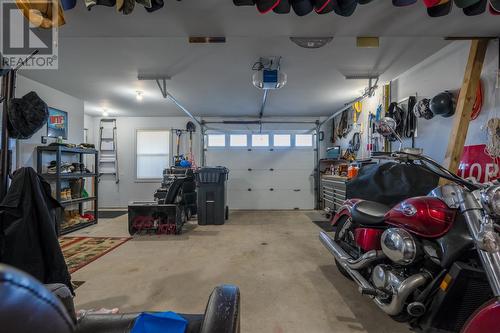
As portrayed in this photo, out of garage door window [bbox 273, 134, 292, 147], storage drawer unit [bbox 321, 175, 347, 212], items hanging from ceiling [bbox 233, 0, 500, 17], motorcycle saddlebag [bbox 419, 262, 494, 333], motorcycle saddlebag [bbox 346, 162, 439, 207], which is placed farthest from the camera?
garage door window [bbox 273, 134, 292, 147]

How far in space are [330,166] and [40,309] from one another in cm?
685

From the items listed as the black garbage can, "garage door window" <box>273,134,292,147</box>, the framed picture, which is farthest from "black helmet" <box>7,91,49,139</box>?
"garage door window" <box>273,134,292,147</box>

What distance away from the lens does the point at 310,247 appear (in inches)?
143

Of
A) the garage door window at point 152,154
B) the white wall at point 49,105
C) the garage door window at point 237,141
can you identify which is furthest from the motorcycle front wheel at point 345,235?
the garage door window at point 152,154

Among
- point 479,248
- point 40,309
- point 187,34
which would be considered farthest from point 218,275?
point 40,309

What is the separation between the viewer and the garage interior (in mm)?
1353

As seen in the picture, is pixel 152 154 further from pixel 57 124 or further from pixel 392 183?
pixel 392 183

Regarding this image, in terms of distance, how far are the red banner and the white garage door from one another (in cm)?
444

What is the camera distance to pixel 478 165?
2.62 m

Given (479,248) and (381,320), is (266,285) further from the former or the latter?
(479,248)

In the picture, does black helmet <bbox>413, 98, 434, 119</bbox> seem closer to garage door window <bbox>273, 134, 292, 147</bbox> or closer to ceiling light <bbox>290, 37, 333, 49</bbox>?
ceiling light <bbox>290, 37, 333, 49</bbox>

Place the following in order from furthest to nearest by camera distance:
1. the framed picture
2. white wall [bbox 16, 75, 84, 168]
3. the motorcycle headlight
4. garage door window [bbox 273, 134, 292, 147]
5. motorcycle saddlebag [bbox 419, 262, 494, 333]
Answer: garage door window [bbox 273, 134, 292, 147] → the framed picture → white wall [bbox 16, 75, 84, 168] → motorcycle saddlebag [bbox 419, 262, 494, 333] → the motorcycle headlight

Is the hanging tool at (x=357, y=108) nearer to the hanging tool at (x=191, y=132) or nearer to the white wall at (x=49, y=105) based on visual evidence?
the hanging tool at (x=191, y=132)

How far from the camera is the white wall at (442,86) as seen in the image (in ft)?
8.44
